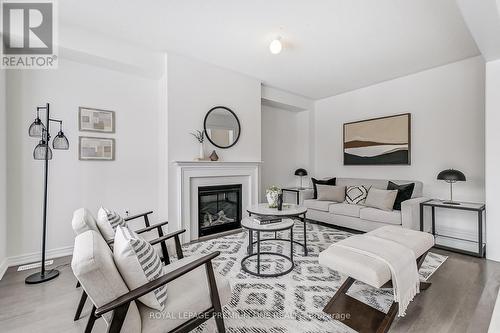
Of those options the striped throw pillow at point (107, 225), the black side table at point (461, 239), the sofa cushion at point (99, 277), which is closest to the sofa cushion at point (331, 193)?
the black side table at point (461, 239)

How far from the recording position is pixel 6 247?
8.39ft

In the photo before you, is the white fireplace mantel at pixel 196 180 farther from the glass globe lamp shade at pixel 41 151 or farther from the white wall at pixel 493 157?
the white wall at pixel 493 157

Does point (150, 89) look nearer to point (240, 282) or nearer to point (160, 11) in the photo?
point (160, 11)

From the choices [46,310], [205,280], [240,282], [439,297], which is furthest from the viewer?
[240,282]

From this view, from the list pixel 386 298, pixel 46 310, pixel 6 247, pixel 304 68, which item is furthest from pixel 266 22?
pixel 6 247

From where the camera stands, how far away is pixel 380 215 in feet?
10.8

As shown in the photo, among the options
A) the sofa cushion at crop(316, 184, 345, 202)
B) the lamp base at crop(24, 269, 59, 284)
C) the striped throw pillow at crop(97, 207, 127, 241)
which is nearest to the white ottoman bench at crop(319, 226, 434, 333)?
the striped throw pillow at crop(97, 207, 127, 241)

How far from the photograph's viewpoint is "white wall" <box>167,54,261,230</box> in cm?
326

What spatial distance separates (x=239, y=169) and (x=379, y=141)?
262 centimetres

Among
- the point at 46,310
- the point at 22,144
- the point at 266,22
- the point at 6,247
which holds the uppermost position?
the point at 266,22

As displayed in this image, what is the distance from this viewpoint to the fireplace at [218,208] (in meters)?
3.60

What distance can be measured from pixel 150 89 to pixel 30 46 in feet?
4.33

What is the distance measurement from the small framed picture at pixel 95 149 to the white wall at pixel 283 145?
2849mm

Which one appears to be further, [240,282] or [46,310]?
[240,282]
